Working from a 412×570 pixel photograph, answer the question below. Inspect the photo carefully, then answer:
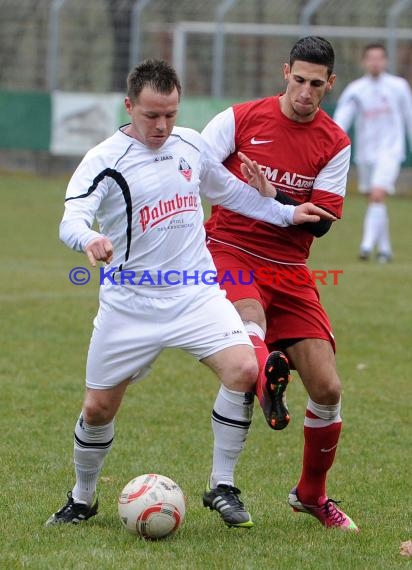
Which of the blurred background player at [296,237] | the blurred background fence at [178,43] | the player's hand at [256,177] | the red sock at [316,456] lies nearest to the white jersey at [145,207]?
the player's hand at [256,177]

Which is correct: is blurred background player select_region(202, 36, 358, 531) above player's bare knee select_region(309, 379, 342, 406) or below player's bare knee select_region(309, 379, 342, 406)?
above

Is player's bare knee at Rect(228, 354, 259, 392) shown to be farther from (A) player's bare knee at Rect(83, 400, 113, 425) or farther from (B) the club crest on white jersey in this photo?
(B) the club crest on white jersey

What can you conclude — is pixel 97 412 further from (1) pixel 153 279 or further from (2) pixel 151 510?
Answer: (1) pixel 153 279

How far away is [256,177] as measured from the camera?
19.5 feet

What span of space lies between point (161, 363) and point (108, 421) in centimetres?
450

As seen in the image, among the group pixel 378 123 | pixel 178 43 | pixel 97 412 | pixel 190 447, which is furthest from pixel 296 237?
pixel 178 43

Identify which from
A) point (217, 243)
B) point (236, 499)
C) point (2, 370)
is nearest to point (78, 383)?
point (2, 370)

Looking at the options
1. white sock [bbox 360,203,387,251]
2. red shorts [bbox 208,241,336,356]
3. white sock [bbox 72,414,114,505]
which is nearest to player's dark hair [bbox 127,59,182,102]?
red shorts [bbox 208,241,336,356]

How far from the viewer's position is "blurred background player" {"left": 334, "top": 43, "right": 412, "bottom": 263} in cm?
1559

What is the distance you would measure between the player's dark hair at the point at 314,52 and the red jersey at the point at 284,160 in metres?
0.32

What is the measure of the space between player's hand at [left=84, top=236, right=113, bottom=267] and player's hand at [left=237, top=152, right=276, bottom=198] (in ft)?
3.92

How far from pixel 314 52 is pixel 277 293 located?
3.91 ft

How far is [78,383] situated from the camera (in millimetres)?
9109

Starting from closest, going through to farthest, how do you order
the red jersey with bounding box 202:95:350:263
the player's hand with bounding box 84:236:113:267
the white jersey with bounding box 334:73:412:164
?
the player's hand with bounding box 84:236:113:267 → the red jersey with bounding box 202:95:350:263 → the white jersey with bounding box 334:73:412:164
